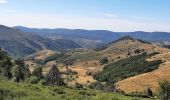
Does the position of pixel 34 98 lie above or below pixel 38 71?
above

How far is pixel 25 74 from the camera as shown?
14250cm

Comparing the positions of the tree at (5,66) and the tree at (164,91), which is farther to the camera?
the tree at (5,66)

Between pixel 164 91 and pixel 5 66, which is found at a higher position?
pixel 5 66

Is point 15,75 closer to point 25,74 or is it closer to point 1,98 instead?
point 25,74

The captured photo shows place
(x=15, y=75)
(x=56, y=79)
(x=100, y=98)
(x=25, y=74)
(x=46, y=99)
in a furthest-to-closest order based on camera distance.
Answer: (x=56, y=79)
(x=25, y=74)
(x=15, y=75)
(x=100, y=98)
(x=46, y=99)

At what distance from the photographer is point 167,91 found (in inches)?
4579

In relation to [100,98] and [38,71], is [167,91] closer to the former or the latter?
[38,71]

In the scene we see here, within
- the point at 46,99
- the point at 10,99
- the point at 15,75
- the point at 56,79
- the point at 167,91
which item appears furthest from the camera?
the point at 56,79

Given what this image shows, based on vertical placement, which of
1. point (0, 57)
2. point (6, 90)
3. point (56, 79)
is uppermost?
point (6, 90)

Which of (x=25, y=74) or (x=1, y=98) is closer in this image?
(x=1, y=98)

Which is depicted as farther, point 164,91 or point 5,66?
point 5,66

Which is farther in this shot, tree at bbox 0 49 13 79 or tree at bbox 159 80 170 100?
tree at bbox 0 49 13 79


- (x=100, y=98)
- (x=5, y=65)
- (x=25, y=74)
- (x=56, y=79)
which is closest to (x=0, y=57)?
(x=5, y=65)

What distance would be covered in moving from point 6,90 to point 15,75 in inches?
3802
